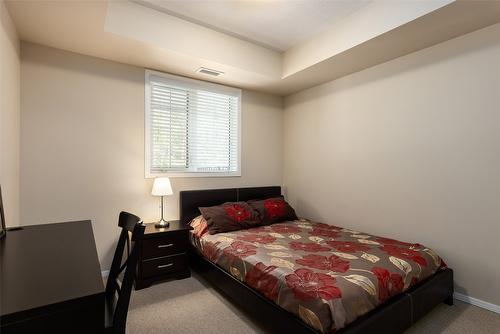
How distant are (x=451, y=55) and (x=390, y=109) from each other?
72cm

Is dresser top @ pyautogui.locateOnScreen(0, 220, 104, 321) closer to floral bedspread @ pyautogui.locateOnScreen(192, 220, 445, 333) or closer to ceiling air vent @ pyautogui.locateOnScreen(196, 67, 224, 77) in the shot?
floral bedspread @ pyautogui.locateOnScreen(192, 220, 445, 333)

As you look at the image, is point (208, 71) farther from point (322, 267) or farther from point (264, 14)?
point (322, 267)

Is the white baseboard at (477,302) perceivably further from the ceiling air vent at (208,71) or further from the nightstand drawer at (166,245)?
the ceiling air vent at (208,71)

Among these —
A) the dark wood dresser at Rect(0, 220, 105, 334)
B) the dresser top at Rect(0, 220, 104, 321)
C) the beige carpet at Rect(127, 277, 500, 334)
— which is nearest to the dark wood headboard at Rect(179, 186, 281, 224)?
the beige carpet at Rect(127, 277, 500, 334)

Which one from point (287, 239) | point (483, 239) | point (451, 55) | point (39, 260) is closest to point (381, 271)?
point (287, 239)

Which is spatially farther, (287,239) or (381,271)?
(287,239)

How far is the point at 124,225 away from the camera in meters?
1.58

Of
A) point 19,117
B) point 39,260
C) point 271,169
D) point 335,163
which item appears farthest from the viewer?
point 271,169

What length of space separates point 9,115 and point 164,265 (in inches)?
77.0

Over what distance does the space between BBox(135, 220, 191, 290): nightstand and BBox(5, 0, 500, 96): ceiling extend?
1.95 metres

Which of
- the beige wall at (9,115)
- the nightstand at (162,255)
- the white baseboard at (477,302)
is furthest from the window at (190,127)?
the white baseboard at (477,302)

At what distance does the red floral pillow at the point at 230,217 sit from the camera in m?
3.00

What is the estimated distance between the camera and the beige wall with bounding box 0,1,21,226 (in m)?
1.93

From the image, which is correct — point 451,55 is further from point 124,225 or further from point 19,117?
point 19,117
